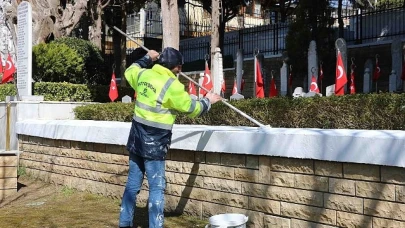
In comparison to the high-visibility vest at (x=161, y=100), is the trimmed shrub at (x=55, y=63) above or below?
above

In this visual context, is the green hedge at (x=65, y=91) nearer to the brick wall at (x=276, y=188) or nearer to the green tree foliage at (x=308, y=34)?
the brick wall at (x=276, y=188)

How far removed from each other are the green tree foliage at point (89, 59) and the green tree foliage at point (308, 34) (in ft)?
26.5

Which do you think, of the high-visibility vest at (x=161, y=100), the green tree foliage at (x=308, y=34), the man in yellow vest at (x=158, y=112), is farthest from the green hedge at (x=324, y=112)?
the green tree foliage at (x=308, y=34)

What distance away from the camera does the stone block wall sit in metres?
8.55

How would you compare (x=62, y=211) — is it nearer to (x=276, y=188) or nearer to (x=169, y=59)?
(x=169, y=59)

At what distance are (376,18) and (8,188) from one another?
53.0 ft

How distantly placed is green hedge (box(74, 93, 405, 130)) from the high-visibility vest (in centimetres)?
158

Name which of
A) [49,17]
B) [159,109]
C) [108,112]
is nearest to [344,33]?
[49,17]

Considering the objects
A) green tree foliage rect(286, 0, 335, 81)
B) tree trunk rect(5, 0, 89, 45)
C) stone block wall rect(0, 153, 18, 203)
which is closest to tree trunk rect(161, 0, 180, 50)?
stone block wall rect(0, 153, 18, 203)

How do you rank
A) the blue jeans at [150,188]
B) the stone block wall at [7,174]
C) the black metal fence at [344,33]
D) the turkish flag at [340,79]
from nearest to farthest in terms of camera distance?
the blue jeans at [150,188] → the stone block wall at [7,174] → the turkish flag at [340,79] → the black metal fence at [344,33]

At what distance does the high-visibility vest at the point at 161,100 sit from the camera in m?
4.99

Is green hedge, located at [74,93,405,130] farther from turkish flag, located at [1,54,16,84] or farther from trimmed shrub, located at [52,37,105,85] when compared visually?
trimmed shrub, located at [52,37,105,85]

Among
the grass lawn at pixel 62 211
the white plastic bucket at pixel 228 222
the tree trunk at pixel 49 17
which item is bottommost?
the grass lawn at pixel 62 211

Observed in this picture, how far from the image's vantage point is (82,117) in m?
10.2
